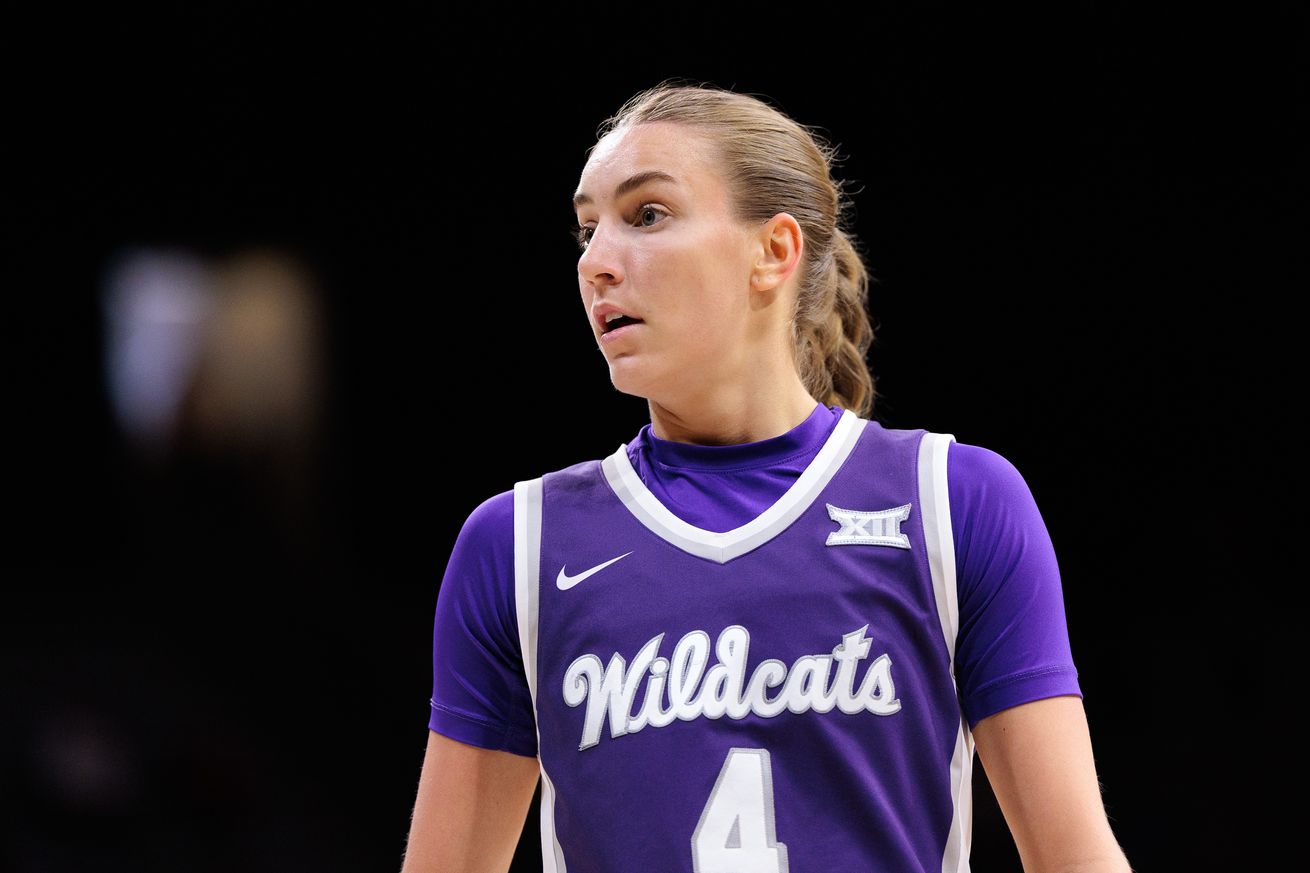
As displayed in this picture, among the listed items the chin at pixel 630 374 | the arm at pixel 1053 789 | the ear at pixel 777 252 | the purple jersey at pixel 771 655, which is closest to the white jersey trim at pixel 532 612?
the purple jersey at pixel 771 655

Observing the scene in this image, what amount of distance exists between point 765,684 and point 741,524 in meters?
0.17

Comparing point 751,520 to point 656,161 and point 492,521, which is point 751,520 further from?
point 656,161

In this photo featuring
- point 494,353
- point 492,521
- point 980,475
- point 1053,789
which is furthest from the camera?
point 494,353

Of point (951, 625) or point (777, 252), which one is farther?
point (777, 252)

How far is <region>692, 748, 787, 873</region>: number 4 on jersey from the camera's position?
1.26 m

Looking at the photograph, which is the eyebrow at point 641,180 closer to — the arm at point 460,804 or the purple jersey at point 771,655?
the purple jersey at point 771,655

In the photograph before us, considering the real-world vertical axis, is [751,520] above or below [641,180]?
below

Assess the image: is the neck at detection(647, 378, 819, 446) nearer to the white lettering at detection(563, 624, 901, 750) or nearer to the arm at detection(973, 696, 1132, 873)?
the white lettering at detection(563, 624, 901, 750)

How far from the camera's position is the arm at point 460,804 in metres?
1.42

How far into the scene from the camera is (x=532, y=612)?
1407mm

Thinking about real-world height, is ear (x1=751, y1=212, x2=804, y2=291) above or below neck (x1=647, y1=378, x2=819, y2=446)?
above

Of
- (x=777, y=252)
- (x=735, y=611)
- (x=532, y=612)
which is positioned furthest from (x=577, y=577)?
(x=777, y=252)

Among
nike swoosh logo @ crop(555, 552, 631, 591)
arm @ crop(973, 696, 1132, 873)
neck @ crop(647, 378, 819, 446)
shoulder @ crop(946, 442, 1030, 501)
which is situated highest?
neck @ crop(647, 378, 819, 446)

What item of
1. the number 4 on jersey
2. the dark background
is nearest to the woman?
the number 4 on jersey
